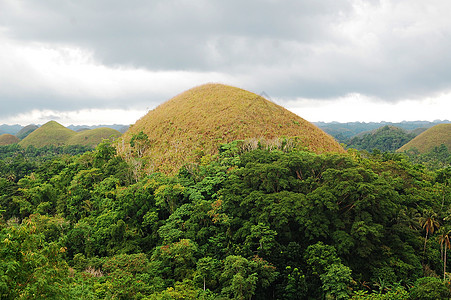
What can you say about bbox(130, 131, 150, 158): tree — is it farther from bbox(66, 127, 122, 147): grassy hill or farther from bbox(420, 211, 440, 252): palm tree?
bbox(66, 127, 122, 147): grassy hill

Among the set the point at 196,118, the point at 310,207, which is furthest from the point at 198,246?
the point at 196,118

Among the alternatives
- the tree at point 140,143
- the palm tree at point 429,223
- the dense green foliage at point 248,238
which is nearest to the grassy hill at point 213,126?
the tree at point 140,143

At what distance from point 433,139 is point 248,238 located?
11613 centimetres

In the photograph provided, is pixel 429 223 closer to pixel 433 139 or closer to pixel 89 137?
pixel 433 139

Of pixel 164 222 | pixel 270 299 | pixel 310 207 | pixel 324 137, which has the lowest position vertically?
pixel 270 299

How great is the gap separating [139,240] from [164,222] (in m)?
2.08

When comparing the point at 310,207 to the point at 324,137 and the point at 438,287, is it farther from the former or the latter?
the point at 324,137

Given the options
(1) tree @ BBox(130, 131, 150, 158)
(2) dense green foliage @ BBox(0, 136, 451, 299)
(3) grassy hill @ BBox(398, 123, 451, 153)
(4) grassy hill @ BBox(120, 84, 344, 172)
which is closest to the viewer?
(2) dense green foliage @ BBox(0, 136, 451, 299)

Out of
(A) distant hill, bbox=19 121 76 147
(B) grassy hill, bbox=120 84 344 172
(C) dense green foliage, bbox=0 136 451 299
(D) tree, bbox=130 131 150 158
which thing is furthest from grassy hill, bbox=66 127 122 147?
(C) dense green foliage, bbox=0 136 451 299

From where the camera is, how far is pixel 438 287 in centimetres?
1223

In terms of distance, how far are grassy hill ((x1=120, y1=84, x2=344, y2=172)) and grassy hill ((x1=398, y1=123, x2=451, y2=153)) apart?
88789 millimetres

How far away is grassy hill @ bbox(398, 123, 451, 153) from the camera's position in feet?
323

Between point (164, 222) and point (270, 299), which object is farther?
point (164, 222)

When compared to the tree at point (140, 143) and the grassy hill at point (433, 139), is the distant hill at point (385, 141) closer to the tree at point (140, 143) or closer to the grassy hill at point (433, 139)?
the grassy hill at point (433, 139)
